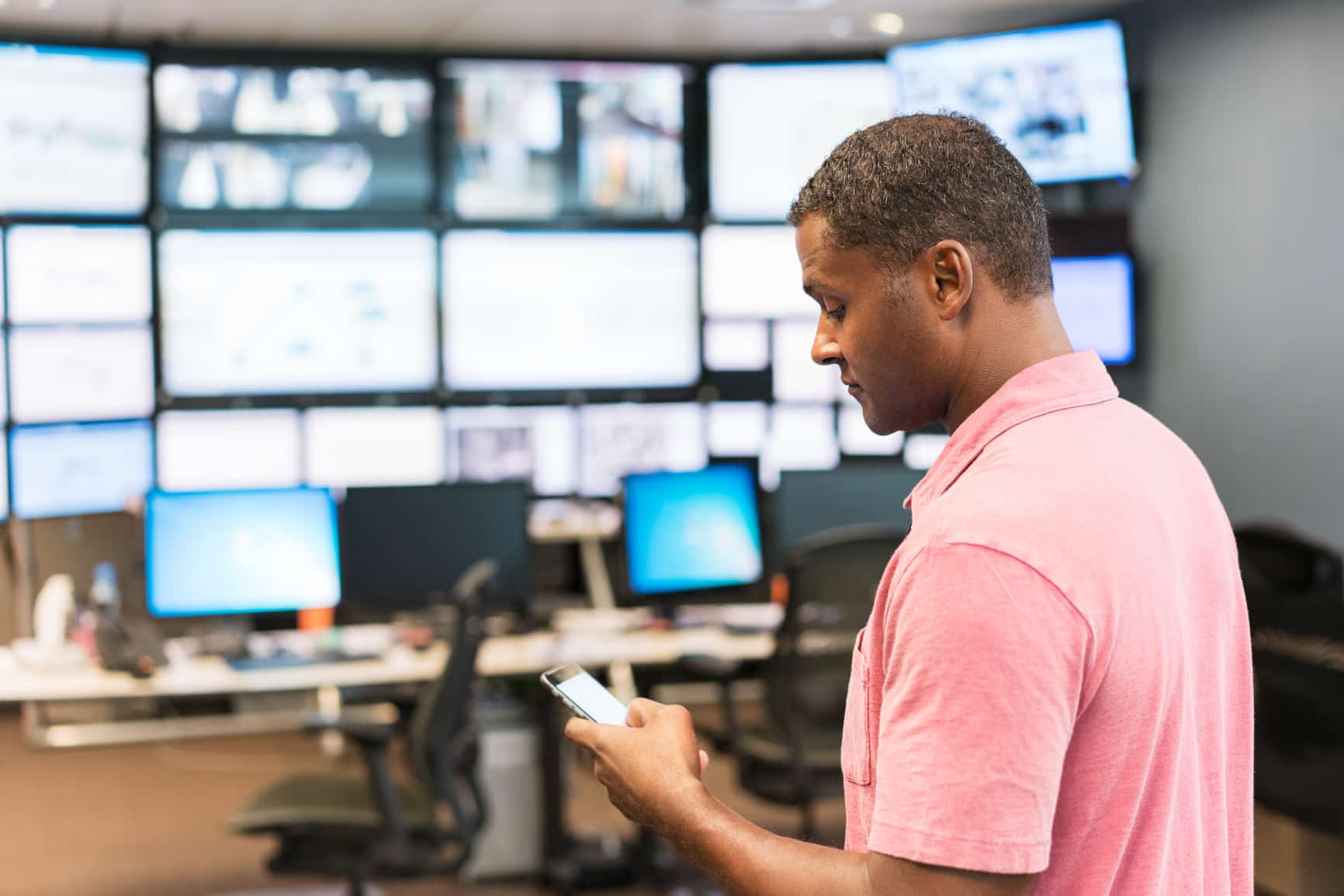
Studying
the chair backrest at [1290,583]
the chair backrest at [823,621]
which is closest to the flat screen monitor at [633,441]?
the chair backrest at [823,621]

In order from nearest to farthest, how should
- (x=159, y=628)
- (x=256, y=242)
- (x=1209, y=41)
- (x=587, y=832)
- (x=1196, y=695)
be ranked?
(x=1196, y=695), (x=159, y=628), (x=587, y=832), (x=1209, y=41), (x=256, y=242)

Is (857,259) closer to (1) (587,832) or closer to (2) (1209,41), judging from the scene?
(1) (587,832)

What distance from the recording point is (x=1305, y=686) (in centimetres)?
306

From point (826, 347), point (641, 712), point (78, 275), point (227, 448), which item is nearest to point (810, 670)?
point (641, 712)

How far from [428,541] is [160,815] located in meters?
1.63

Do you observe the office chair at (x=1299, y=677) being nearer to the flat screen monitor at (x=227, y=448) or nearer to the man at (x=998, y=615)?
the man at (x=998, y=615)

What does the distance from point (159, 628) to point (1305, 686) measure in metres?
2.91

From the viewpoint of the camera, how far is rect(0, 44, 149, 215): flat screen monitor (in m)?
5.23

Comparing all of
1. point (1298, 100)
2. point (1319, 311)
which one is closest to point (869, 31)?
point (1298, 100)

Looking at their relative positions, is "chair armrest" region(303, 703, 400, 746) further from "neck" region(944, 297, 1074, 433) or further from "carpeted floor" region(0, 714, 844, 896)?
"neck" region(944, 297, 1074, 433)

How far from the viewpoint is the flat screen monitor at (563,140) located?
5727 mm

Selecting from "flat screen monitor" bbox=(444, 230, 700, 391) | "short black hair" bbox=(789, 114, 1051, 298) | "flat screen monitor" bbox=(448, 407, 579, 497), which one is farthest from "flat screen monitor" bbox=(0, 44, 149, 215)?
"short black hair" bbox=(789, 114, 1051, 298)

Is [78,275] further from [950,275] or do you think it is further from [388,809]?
[950,275]

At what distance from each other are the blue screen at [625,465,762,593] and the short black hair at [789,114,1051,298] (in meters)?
3.14
